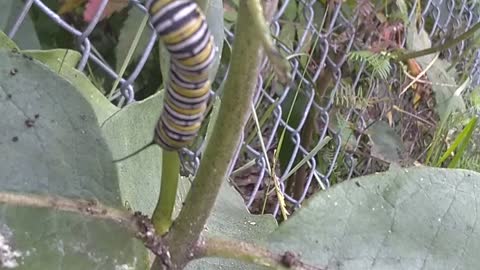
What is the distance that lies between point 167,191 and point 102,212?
41 mm

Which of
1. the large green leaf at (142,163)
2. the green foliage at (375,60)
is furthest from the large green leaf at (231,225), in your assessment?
the green foliage at (375,60)

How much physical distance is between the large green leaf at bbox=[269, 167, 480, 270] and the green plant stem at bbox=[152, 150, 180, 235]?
2.4 inches

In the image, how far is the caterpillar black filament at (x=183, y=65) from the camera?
327 mm

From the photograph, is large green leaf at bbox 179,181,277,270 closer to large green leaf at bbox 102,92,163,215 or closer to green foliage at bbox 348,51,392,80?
large green leaf at bbox 102,92,163,215

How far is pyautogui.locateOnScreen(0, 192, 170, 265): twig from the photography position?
41 centimetres

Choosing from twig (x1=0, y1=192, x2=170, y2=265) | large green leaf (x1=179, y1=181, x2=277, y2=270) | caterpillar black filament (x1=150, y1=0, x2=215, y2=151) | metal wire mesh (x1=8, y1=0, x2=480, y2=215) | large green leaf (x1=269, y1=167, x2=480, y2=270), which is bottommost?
metal wire mesh (x1=8, y1=0, x2=480, y2=215)

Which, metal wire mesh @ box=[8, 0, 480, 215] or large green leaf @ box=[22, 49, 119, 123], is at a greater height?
large green leaf @ box=[22, 49, 119, 123]

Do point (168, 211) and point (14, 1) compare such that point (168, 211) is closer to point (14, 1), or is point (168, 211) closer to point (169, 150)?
point (169, 150)

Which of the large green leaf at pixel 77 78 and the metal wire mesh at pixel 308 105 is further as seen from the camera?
the metal wire mesh at pixel 308 105

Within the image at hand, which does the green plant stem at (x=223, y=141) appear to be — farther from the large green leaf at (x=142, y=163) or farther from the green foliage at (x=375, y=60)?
the green foliage at (x=375, y=60)

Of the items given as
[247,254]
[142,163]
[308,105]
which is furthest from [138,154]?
[308,105]

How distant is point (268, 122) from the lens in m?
1.63

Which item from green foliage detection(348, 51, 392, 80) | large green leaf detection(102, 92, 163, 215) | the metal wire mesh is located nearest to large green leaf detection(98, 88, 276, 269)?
large green leaf detection(102, 92, 163, 215)

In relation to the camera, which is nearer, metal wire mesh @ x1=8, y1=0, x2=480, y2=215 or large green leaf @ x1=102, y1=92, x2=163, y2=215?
large green leaf @ x1=102, y1=92, x2=163, y2=215
